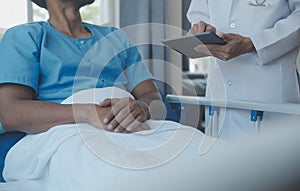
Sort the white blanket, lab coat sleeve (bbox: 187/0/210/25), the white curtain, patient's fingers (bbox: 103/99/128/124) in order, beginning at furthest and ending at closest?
1. the white curtain
2. lab coat sleeve (bbox: 187/0/210/25)
3. patient's fingers (bbox: 103/99/128/124)
4. the white blanket

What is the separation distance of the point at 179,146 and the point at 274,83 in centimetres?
65

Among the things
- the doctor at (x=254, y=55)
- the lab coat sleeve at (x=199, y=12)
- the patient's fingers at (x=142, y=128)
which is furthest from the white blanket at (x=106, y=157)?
the lab coat sleeve at (x=199, y=12)

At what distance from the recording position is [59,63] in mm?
1212

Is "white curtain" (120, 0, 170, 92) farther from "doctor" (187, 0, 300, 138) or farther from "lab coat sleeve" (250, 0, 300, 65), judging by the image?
"lab coat sleeve" (250, 0, 300, 65)

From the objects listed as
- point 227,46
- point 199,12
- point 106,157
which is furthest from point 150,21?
point 106,157

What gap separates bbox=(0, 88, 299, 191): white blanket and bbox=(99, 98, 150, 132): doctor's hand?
0.04 metres

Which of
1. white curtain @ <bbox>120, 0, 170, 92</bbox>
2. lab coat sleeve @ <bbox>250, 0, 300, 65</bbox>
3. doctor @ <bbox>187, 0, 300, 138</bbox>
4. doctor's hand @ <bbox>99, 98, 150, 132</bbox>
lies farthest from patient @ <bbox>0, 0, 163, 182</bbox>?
white curtain @ <bbox>120, 0, 170, 92</bbox>

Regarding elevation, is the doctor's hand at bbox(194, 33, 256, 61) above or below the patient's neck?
below

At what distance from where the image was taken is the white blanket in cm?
28

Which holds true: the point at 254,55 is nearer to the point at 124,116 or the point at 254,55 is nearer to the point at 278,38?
the point at 278,38

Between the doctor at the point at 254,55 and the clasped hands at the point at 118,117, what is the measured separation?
0.32 m

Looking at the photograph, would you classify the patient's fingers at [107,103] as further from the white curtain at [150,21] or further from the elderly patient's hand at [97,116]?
the white curtain at [150,21]

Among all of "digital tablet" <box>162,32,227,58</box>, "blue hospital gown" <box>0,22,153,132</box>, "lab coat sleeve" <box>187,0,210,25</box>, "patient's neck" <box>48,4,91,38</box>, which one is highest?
"lab coat sleeve" <box>187,0,210,25</box>

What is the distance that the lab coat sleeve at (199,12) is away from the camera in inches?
62.7
